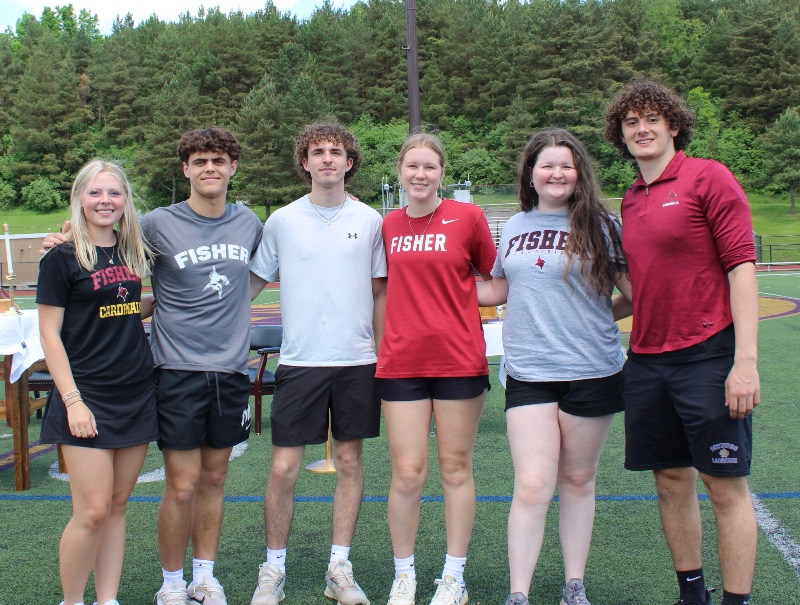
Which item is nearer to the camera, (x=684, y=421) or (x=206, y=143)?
(x=684, y=421)

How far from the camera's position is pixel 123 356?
3078 millimetres

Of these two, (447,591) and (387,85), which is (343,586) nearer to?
(447,591)

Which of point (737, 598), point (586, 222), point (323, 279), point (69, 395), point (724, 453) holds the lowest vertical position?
point (737, 598)

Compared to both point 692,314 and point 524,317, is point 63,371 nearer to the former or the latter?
point 524,317

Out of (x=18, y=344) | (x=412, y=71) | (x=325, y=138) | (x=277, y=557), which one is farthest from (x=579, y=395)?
(x=412, y=71)

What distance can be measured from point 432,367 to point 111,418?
124cm

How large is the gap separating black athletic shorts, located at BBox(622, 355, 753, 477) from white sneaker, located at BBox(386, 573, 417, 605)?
1.01 meters

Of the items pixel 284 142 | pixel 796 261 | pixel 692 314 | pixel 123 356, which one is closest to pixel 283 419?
pixel 123 356

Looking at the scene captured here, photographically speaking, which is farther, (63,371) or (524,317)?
(524,317)

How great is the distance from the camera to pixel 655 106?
3047 millimetres

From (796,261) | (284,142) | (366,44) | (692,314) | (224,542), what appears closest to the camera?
(692,314)

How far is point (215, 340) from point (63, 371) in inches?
24.6

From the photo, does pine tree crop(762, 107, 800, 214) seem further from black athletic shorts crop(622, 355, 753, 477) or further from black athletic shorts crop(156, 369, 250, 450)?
black athletic shorts crop(156, 369, 250, 450)

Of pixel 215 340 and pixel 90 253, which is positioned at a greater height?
pixel 90 253
